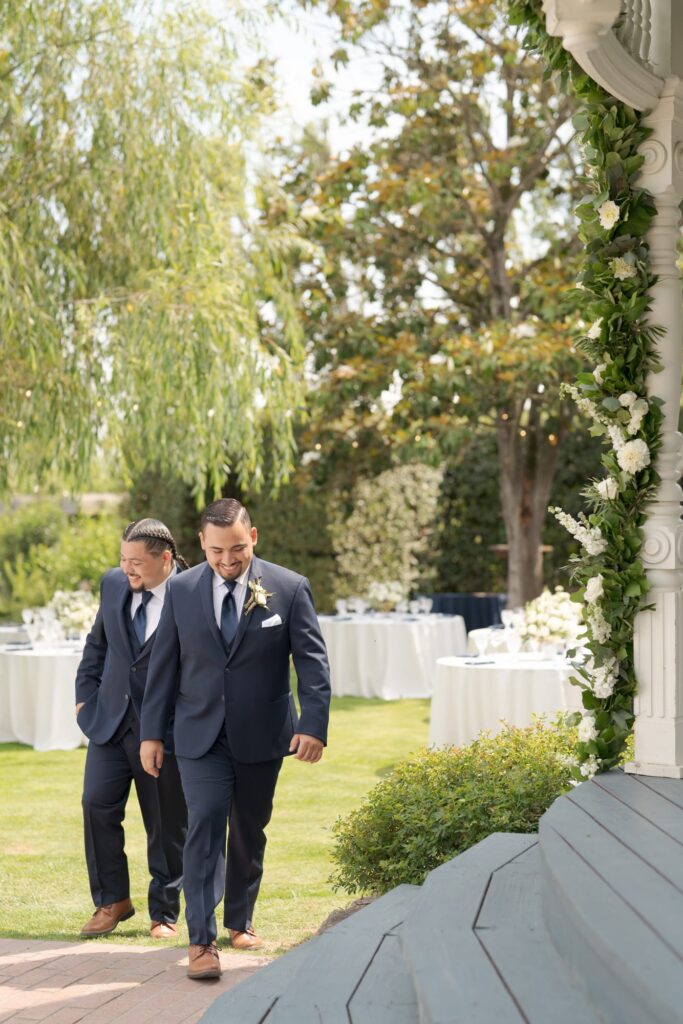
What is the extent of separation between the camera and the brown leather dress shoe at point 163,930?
20.5ft

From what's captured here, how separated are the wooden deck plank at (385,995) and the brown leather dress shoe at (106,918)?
7.67ft

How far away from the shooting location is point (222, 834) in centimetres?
563

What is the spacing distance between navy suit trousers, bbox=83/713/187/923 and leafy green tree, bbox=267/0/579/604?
9.01m

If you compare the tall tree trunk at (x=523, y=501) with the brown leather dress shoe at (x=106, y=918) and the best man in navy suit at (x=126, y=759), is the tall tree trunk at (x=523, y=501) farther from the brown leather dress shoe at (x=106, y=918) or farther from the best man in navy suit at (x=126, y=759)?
the brown leather dress shoe at (x=106, y=918)

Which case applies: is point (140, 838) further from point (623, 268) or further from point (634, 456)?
point (623, 268)

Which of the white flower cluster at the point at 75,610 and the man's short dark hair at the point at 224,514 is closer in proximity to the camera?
the man's short dark hair at the point at 224,514

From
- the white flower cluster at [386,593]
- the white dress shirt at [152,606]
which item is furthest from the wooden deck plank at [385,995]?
the white flower cluster at [386,593]

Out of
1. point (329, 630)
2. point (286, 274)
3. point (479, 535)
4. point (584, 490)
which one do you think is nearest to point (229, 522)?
point (584, 490)

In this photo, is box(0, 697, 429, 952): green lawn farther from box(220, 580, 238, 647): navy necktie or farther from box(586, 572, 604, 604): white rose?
box(586, 572, 604, 604): white rose

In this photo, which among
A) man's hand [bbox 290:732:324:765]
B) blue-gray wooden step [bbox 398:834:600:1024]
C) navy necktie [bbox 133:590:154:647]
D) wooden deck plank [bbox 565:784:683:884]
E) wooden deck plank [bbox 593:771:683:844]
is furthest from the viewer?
navy necktie [bbox 133:590:154:647]

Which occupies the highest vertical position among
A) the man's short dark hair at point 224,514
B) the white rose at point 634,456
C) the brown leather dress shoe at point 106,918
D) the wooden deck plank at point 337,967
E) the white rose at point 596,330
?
the white rose at point 596,330

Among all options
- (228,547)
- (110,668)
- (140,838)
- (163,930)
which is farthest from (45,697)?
(228,547)

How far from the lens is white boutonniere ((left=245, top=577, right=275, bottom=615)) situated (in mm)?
5707

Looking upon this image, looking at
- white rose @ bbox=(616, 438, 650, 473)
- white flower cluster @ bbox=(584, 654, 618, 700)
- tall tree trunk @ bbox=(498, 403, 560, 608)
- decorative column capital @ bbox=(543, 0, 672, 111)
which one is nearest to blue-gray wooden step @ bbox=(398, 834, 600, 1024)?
white flower cluster @ bbox=(584, 654, 618, 700)
